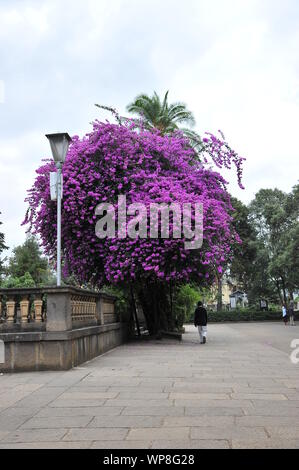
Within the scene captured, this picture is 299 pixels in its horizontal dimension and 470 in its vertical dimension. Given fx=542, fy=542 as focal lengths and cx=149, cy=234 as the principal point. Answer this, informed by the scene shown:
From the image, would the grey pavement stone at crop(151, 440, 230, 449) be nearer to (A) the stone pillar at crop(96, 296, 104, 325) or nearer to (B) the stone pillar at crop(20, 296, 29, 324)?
(B) the stone pillar at crop(20, 296, 29, 324)

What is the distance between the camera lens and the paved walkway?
483 cm

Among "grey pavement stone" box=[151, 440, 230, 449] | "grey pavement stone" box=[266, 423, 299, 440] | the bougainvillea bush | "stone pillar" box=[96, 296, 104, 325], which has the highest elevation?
the bougainvillea bush

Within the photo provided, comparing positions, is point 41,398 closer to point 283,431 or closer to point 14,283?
point 283,431

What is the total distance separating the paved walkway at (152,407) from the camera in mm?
4828

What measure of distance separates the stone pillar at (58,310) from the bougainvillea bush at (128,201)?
5952mm

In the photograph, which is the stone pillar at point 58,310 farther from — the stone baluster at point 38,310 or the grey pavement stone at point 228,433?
the grey pavement stone at point 228,433

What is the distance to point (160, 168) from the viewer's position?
1828cm

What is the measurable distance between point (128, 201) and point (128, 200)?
0.04 meters

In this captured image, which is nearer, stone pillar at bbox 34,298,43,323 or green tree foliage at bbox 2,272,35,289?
stone pillar at bbox 34,298,43,323

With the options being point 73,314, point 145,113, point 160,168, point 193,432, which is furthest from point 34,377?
point 145,113

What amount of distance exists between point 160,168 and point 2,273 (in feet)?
136

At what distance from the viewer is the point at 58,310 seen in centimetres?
988

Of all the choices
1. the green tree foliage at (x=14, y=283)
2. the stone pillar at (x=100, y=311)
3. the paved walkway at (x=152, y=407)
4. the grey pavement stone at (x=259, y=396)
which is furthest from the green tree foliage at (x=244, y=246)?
the grey pavement stone at (x=259, y=396)

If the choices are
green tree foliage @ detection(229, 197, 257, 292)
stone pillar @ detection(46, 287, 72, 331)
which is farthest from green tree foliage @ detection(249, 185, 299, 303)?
stone pillar @ detection(46, 287, 72, 331)
